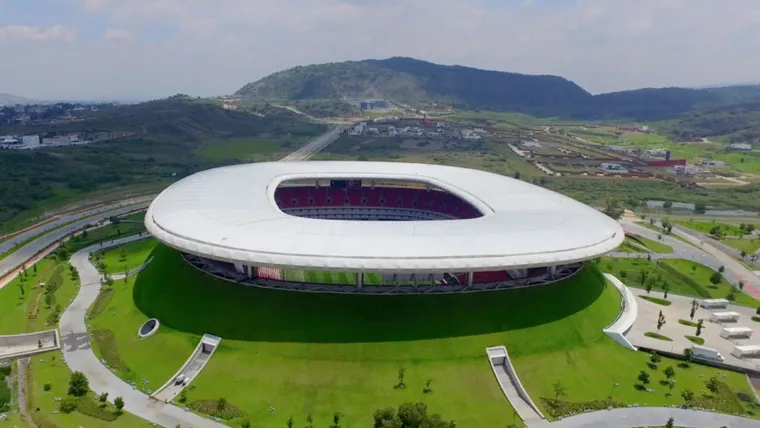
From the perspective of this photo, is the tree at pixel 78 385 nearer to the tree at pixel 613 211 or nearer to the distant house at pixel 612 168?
the tree at pixel 613 211

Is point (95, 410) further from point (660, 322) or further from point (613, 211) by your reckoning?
point (613, 211)

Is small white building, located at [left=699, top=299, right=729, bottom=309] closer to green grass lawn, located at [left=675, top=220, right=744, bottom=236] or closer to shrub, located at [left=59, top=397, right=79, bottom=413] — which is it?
green grass lawn, located at [left=675, top=220, right=744, bottom=236]

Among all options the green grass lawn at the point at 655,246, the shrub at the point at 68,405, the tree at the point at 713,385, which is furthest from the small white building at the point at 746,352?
the shrub at the point at 68,405

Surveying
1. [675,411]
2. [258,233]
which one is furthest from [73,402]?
[675,411]

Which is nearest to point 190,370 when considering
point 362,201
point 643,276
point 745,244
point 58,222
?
point 362,201

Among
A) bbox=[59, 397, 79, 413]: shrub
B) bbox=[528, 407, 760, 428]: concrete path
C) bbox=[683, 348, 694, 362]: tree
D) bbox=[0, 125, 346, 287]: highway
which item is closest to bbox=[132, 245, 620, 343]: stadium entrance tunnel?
bbox=[528, 407, 760, 428]: concrete path

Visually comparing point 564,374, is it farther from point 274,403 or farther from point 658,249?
point 658,249

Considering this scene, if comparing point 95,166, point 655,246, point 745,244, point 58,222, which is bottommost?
point 745,244

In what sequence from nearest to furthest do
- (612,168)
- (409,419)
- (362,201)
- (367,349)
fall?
(409,419)
(367,349)
(362,201)
(612,168)
